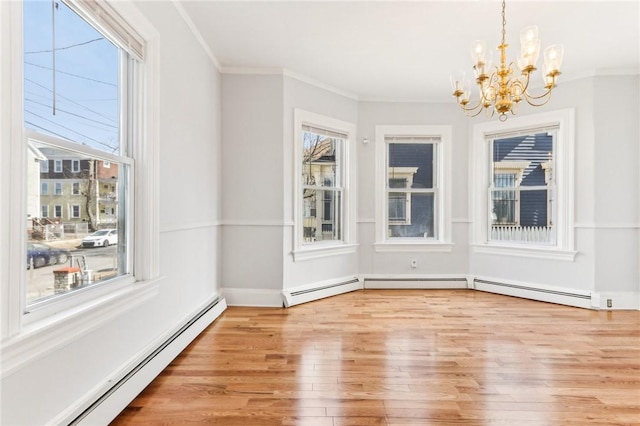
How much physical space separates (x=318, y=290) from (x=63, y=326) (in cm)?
300

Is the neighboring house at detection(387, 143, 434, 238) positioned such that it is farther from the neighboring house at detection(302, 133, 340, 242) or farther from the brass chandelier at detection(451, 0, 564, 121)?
the brass chandelier at detection(451, 0, 564, 121)

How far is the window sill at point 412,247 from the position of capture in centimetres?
481

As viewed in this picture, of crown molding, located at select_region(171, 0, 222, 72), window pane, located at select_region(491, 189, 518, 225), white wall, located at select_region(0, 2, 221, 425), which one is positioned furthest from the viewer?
window pane, located at select_region(491, 189, 518, 225)

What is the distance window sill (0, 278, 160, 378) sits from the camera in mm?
1217

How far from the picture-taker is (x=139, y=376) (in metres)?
2.06

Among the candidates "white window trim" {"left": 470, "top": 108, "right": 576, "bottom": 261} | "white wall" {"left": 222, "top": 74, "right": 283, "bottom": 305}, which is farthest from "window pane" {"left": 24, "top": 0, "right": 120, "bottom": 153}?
"white window trim" {"left": 470, "top": 108, "right": 576, "bottom": 261}

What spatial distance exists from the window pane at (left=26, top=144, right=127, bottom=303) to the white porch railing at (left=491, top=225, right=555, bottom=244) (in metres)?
4.41

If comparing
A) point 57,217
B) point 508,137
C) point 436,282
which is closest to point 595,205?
point 508,137

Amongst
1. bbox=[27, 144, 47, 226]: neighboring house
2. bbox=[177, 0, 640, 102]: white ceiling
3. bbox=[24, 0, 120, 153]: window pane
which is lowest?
bbox=[27, 144, 47, 226]: neighboring house

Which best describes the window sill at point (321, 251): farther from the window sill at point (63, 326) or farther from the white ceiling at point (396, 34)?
the window sill at point (63, 326)

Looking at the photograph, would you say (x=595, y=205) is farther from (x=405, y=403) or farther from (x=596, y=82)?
(x=405, y=403)

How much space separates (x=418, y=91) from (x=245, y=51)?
7.46 ft

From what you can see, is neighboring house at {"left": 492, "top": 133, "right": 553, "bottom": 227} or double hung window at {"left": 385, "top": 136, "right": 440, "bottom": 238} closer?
neighboring house at {"left": 492, "top": 133, "right": 553, "bottom": 227}

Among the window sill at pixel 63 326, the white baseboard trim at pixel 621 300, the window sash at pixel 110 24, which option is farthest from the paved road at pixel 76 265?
the white baseboard trim at pixel 621 300
